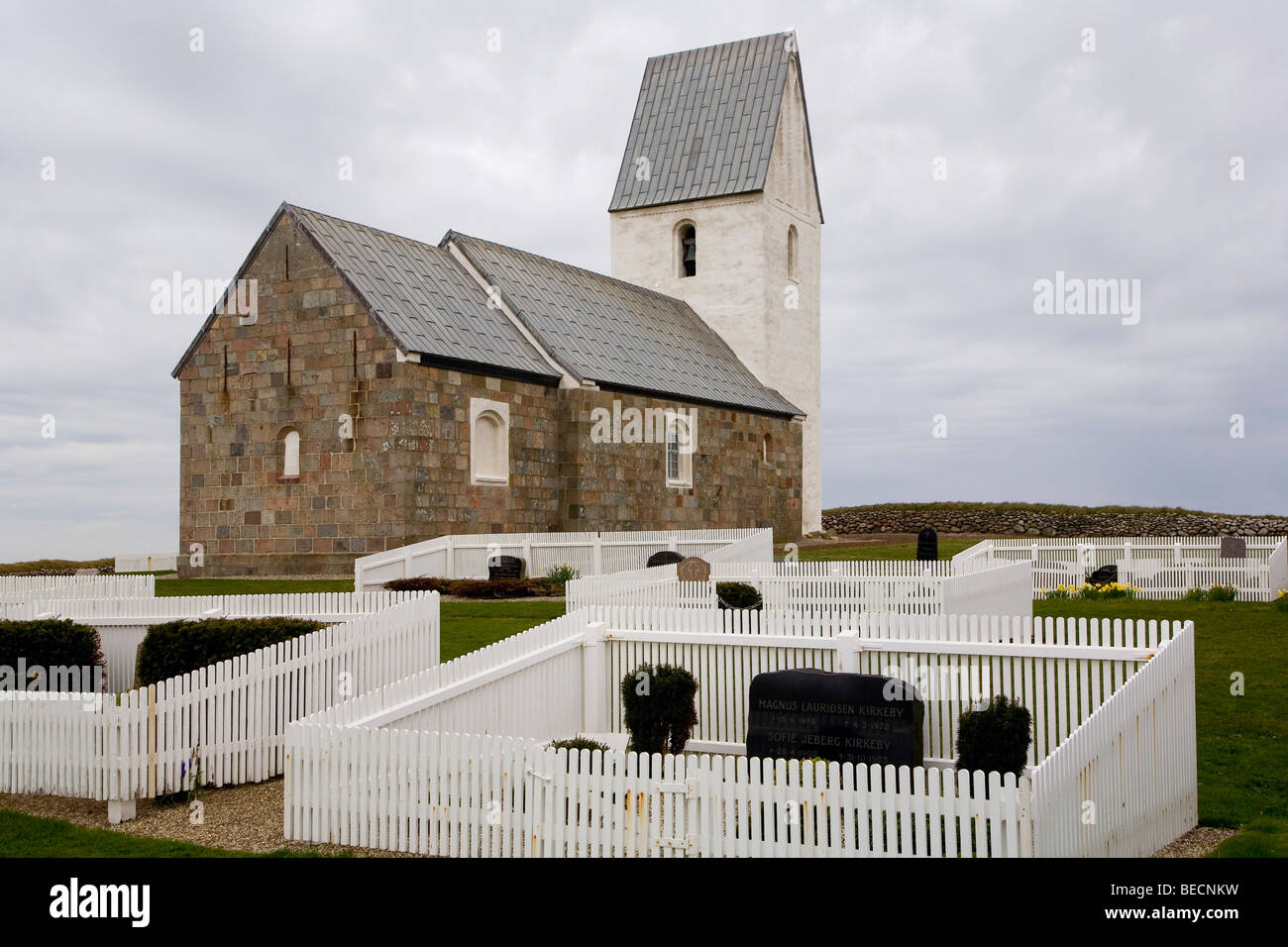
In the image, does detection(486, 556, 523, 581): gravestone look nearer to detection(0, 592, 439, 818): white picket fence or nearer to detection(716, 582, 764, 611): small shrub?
detection(716, 582, 764, 611): small shrub

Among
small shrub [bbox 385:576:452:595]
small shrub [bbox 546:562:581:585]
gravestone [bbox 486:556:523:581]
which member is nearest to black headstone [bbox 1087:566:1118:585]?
small shrub [bbox 546:562:581:585]

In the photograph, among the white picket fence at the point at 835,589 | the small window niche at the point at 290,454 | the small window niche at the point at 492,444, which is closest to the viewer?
the white picket fence at the point at 835,589

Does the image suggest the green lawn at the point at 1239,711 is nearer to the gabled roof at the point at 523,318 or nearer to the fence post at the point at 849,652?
the fence post at the point at 849,652

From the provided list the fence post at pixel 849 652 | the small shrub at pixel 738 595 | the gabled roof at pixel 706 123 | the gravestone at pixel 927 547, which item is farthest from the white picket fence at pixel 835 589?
the gabled roof at pixel 706 123

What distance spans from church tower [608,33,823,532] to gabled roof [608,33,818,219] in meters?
0.05

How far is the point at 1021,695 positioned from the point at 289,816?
5882mm

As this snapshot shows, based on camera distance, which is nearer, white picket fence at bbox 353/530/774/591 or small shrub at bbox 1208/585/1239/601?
small shrub at bbox 1208/585/1239/601

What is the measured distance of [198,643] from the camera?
1175 cm

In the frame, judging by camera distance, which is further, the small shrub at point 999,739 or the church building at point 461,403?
the church building at point 461,403

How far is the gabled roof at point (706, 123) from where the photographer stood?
135ft

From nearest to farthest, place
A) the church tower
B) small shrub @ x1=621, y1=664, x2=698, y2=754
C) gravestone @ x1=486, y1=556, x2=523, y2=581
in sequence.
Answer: small shrub @ x1=621, y1=664, x2=698, y2=754 → gravestone @ x1=486, y1=556, x2=523, y2=581 → the church tower

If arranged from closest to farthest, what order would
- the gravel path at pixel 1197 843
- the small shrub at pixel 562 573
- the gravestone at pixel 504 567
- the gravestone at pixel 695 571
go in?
the gravel path at pixel 1197 843 → the gravestone at pixel 695 571 → the small shrub at pixel 562 573 → the gravestone at pixel 504 567

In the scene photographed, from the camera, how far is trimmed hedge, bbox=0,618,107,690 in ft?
41.1

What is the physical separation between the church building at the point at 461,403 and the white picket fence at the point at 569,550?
98 centimetres
